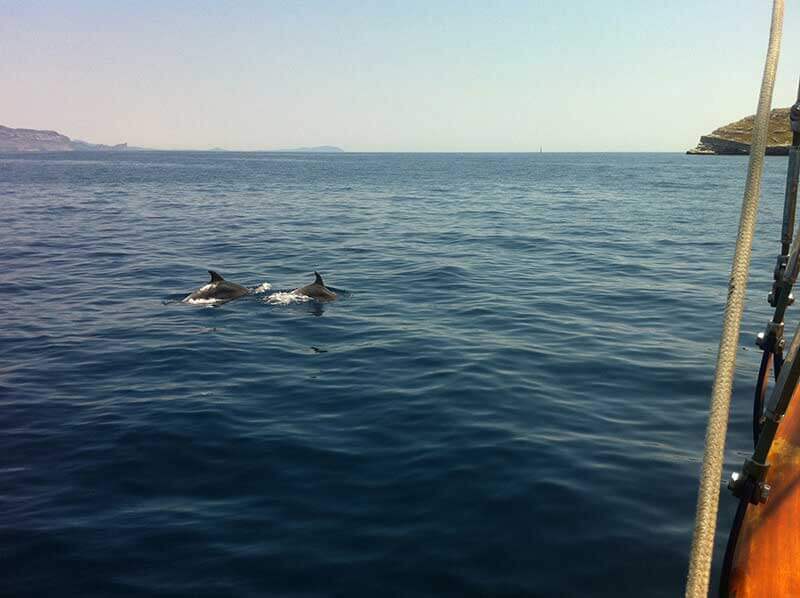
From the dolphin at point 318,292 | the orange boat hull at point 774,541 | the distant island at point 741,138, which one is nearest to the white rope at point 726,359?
the orange boat hull at point 774,541

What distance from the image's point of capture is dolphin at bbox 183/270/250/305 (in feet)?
61.6

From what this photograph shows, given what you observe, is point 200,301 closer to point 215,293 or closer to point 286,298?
point 215,293

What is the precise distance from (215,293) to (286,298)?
2.05 metres

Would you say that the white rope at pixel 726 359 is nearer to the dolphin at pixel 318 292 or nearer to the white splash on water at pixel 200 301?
the dolphin at pixel 318 292

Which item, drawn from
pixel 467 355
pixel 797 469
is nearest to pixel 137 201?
pixel 467 355

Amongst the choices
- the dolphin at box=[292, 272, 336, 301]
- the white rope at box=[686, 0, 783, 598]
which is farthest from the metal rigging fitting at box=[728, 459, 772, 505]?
the dolphin at box=[292, 272, 336, 301]

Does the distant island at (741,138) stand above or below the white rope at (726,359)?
above

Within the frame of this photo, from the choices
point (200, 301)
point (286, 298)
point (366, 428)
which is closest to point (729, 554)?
point (366, 428)

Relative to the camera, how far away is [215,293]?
1898 centimetres

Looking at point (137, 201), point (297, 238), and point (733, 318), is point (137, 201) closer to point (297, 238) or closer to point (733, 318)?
point (297, 238)

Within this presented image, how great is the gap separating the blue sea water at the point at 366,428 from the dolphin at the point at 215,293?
1.71ft

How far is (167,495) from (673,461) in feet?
20.5

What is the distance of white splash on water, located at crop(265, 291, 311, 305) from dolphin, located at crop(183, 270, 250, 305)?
3.43 ft

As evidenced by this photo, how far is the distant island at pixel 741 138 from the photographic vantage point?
12388 cm
